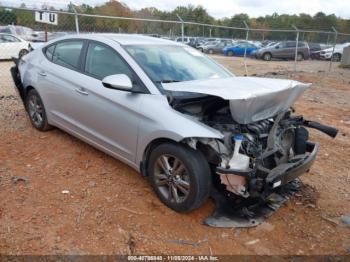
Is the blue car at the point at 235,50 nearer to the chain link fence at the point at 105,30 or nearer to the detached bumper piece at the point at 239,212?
the chain link fence at the point at 105,30

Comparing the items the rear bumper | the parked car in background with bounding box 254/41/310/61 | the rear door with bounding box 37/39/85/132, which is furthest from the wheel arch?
the parked car in background with bounding box 254/41/310/61

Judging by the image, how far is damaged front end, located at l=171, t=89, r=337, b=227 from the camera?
124 inches

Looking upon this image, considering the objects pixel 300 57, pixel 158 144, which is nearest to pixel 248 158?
pixel 158 144

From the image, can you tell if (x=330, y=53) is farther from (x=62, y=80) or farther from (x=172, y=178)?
(x=172, y=178)

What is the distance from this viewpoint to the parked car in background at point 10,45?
637 inches

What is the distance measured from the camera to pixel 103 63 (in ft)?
13.7

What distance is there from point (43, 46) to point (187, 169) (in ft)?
11.1

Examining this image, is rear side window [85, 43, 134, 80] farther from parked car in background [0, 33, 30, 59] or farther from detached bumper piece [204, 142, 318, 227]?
parked car in background [0, 33, 30, 59]

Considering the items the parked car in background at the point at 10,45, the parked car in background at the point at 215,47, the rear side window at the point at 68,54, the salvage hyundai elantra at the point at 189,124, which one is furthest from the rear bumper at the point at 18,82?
the parked car in background at the point at 215,47

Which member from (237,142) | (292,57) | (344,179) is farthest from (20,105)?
(292,57)

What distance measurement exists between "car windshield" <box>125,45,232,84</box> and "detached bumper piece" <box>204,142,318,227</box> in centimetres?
142

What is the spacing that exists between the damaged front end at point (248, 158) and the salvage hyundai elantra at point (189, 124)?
10 millimetres

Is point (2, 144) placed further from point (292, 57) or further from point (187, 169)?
point (292, 57)

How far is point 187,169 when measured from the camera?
3.25m
